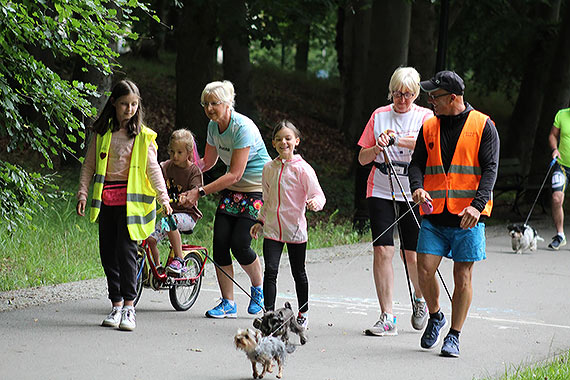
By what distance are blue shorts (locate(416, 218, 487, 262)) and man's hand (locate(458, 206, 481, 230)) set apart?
184mm

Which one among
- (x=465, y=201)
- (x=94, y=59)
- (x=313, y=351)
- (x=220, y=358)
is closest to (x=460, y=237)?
(x=465, y=201)

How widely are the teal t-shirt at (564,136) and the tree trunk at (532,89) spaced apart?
12.1 m

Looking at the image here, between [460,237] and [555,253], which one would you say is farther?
[555,253]

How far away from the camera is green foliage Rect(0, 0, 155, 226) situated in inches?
273

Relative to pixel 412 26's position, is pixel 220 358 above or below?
below

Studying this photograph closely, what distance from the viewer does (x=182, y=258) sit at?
301 inches

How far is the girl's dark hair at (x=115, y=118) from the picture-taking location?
6.96 meters

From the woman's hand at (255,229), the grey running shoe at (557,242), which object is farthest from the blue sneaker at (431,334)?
the grey running shoe at (557,242)

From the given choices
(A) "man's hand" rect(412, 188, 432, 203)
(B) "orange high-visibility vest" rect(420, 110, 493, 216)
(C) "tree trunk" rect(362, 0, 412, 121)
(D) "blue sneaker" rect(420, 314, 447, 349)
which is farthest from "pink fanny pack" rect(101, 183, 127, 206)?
(C) "tree trunk" rect(362, 0, 412, 121)

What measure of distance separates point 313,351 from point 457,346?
1.03m

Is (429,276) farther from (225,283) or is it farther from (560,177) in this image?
(560,177)

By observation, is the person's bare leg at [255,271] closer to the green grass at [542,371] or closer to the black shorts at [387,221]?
the black shorts at [387,221]

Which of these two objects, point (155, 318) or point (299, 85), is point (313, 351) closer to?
point (155, 318)

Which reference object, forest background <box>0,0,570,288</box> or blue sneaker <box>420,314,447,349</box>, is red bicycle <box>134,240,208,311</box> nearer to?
forest background <box>0,0,570,288</box>
